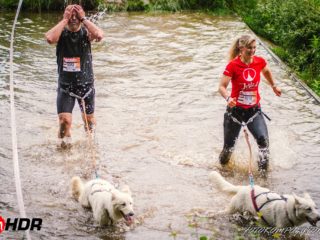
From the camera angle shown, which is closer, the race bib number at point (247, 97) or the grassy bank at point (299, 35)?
the race bib number at point (247, 97)

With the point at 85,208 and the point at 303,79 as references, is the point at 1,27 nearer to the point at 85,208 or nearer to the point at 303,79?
the point at 303,79

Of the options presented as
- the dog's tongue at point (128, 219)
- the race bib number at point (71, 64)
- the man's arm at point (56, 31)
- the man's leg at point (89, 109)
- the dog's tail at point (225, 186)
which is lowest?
the dog's tongue at point (128, 219)

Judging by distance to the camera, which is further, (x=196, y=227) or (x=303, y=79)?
(x=303, y=79)

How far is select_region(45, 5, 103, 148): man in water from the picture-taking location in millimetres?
6812

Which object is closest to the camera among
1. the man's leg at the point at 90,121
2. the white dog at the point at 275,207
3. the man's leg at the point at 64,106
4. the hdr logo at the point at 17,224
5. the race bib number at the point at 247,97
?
the white dog at the point at 275,207

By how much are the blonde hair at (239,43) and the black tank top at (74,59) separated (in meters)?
2.10

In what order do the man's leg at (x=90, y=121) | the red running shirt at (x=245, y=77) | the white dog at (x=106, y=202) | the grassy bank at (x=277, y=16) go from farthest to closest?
1. the grassy bank at (x=277, y=16)
2. the man's leg at (x=90, y=121)
3. the red running shirt at (x=245, y=77)
4. the white dog at (x=106, y=202)

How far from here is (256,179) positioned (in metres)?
6.94

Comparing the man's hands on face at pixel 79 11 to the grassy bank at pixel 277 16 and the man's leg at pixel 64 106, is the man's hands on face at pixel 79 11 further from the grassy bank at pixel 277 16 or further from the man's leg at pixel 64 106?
the grassy bank at pixel 277 16

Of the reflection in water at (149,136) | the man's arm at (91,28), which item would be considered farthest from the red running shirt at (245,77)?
the man's arm at (91,28)

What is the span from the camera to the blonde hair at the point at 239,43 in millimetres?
6324

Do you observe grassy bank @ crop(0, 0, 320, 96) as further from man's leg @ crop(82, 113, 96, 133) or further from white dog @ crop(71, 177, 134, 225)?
white dog @ crop(71, 177, 134, 225)

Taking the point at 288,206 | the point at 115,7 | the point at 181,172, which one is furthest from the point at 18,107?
the point at 115,7

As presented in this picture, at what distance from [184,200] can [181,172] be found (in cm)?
94
